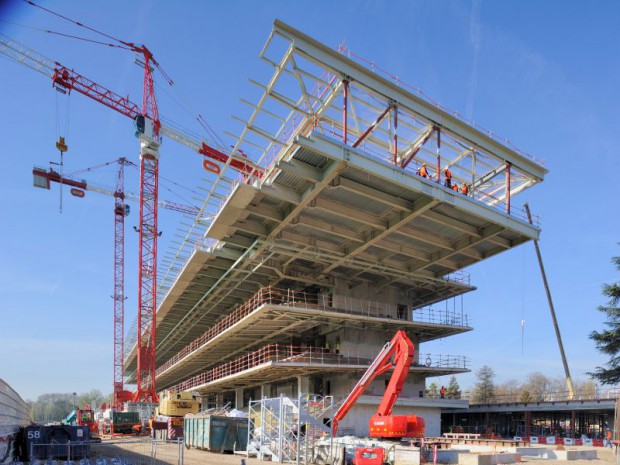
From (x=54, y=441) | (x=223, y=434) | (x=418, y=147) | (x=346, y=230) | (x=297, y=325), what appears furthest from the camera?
(x=297, y=325)

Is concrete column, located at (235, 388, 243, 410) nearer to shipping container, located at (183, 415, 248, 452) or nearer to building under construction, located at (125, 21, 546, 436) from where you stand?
building under construction, located at (125, 21, 546, 436)

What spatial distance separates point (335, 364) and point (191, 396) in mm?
11367

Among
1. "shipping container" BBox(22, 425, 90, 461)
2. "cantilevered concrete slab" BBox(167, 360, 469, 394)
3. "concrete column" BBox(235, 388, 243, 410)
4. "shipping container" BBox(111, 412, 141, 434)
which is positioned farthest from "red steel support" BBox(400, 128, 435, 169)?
"concrete column" BBox(235, 388, 243, 410)

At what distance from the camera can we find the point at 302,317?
3484 cm

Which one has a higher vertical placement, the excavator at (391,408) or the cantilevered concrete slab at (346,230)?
the cantilevered concrete slab at (346,230)

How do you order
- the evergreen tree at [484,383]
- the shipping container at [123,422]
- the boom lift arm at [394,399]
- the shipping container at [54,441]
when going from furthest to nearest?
the evergreen tree at [484,383] < the shipping container at [123,422] < the boom lift arm at [394,399] < the shipping container at [54,441]

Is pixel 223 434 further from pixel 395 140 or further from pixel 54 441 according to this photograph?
pixel 395 140

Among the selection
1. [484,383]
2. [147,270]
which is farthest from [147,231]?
[484,383]

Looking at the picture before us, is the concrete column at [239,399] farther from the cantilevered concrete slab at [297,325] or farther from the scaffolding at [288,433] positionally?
the scaffolding at [288,433]

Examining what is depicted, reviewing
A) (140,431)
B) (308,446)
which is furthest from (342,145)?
(140,431)

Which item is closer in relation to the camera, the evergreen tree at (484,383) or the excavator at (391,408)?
the excavator at (391,408)

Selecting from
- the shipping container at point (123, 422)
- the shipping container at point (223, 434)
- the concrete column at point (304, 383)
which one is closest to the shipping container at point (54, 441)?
the shipping container at point (223, 434)

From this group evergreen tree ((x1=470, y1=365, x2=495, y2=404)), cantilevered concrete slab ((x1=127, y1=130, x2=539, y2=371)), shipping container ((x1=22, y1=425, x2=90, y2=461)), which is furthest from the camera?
evergreen tree ((x1=470, y1=365, x2=495, y2=404))

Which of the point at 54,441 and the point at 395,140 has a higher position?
the point at 395,140
